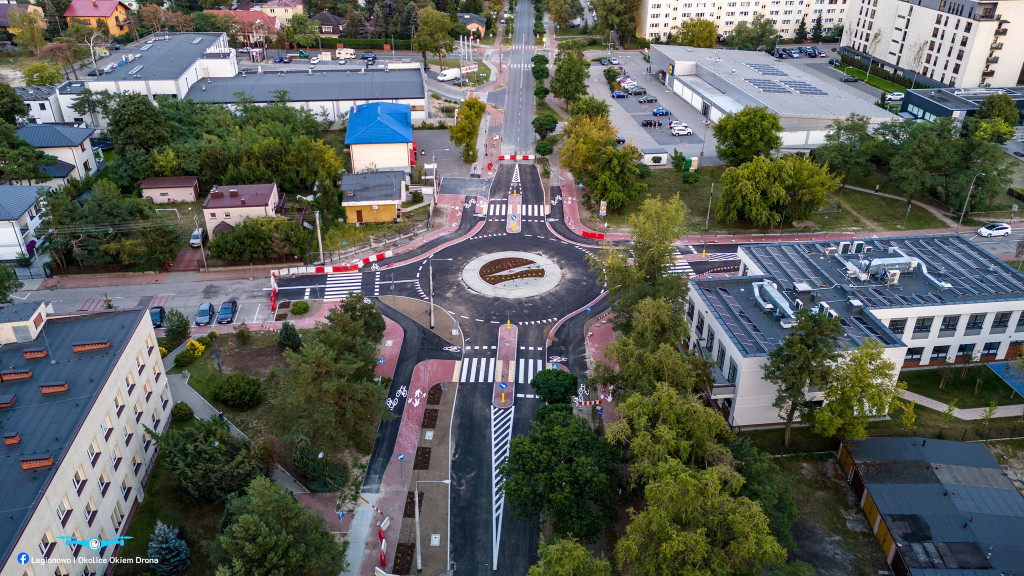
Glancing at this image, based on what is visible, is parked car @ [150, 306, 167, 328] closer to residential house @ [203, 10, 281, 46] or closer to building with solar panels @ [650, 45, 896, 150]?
building with solar panels @ [650, 45, 896, 150]

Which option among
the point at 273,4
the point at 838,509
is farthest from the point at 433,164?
the point at 273,4

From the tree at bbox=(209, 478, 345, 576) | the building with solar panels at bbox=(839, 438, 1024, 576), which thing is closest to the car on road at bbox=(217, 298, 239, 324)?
the tree at bbox=(209, 478, 345, 576)

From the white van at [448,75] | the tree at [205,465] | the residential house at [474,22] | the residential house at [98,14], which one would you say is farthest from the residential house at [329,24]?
the tree at [205,465]

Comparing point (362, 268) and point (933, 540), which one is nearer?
Answer: point (933, 540)

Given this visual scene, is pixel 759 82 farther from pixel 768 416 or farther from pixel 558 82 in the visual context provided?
pixel 768 416

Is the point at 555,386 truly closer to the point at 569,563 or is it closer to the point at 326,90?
the point at 569,563
